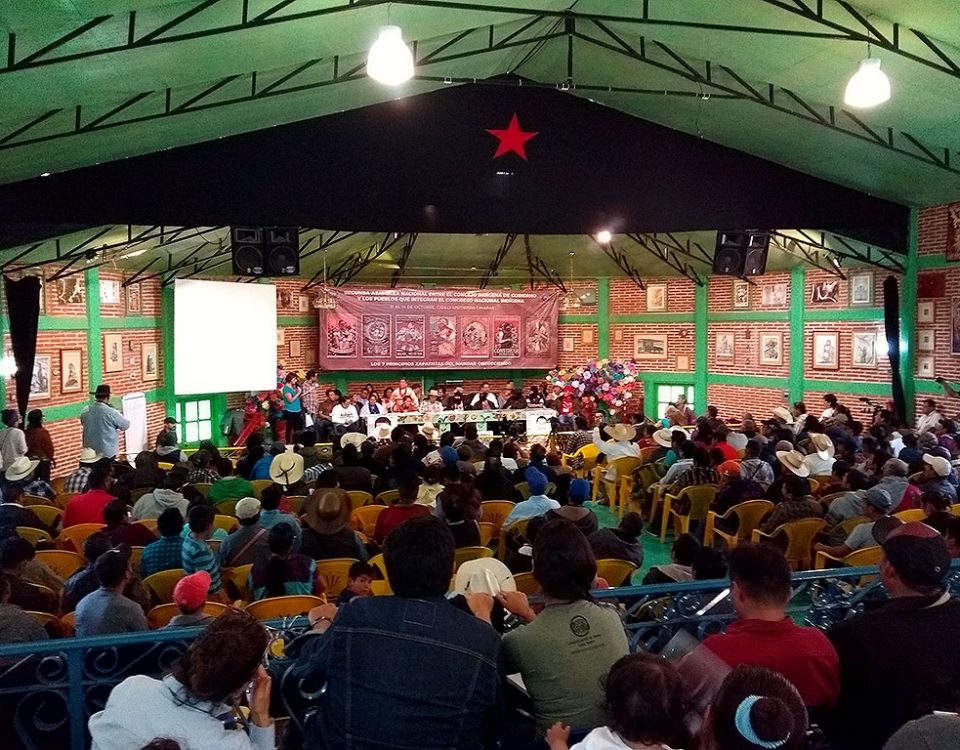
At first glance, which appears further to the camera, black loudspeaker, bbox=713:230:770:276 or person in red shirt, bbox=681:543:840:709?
black loudspeaker, bbox=713:230:770:276

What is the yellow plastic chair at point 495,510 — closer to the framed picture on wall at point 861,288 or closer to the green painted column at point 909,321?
the green painted column at point 909,321

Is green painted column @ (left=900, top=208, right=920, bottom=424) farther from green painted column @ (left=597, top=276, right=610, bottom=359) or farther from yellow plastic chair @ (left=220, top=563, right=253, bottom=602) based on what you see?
yellow plastic chair @ (left=220, top=563, right=253, bottom=602)

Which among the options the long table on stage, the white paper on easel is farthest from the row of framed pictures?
the white paper on easel

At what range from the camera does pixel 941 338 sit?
12070mm

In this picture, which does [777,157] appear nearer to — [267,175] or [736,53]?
[736,53]

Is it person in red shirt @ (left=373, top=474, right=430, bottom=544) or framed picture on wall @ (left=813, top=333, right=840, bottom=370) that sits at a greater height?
framed picture on wall @ (left=813, top=333, right=840, bottom=370)

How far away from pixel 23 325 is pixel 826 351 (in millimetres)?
12760

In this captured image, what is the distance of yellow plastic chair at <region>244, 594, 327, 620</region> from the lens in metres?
4.21

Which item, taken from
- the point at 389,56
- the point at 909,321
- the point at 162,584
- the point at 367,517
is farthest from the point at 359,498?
the point at 909,321

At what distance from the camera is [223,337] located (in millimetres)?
15641

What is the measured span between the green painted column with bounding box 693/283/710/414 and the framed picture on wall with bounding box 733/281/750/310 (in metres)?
0.70

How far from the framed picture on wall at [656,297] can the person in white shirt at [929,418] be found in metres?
7.45

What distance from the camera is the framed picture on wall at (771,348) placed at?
16.4 meters

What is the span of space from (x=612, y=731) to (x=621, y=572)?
3.31m
